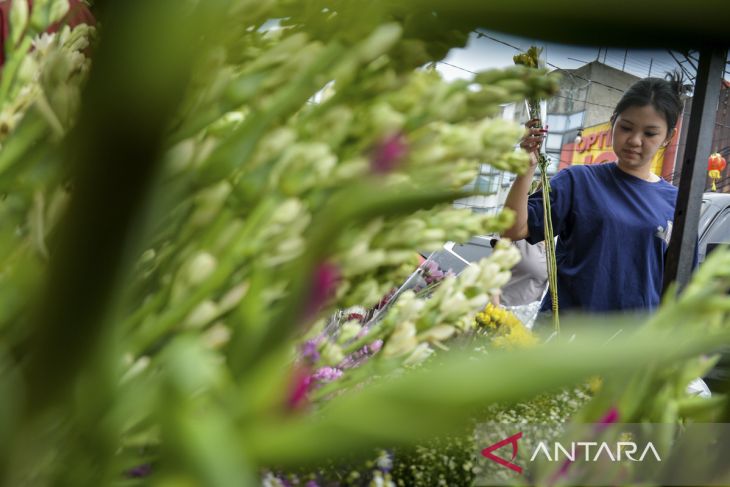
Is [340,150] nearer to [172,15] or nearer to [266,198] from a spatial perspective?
[266,198]

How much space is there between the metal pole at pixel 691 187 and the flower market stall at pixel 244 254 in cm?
19

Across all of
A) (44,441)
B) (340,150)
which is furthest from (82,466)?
(340,150)

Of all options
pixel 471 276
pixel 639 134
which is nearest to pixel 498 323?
pixel 639 134

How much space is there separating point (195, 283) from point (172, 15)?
11 cm

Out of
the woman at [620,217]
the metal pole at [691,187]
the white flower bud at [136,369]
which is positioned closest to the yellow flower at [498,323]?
the woman at [620,217]

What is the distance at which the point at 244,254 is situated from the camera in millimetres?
176

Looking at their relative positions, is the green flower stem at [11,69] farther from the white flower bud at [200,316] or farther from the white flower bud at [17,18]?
the white flower bud at [200,316]

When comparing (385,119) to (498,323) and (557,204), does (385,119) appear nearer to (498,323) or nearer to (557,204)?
(557,204)

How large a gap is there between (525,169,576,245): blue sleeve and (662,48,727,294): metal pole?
80 centimetres

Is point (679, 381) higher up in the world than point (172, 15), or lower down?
lower down

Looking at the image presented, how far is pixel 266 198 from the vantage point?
0.18m

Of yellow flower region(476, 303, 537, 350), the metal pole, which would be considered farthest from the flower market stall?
yellow flower region(476, 303, 537, 350)

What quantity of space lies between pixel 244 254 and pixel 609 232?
3.94 feet

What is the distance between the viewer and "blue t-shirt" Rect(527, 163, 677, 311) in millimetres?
1253
